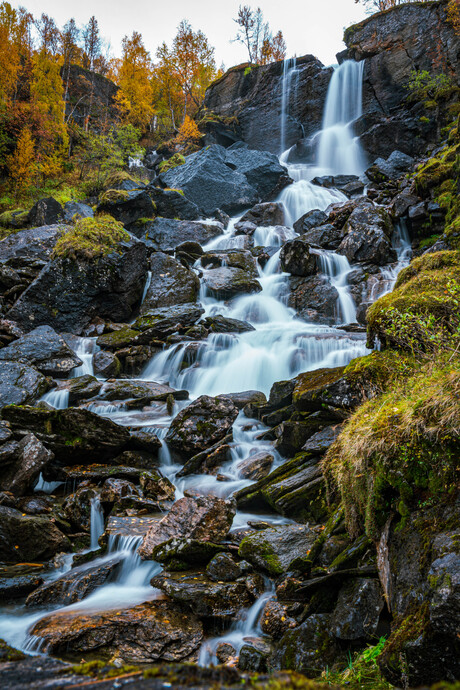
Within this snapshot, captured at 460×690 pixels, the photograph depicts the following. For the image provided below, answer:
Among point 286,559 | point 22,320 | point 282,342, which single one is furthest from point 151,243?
point 286,559

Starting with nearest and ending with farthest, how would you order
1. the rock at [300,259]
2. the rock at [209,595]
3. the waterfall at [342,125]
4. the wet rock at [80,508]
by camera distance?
the rock at [209,595]
the wet rock at [80,508]
the rock at [300,259]
the waterfall at [342,125]

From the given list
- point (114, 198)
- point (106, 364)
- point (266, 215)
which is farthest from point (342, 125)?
point (106, 364)

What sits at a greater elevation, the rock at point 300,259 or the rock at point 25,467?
the rock at point 300,259

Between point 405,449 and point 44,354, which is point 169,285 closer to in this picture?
point 44,354

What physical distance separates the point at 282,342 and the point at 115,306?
708 centimetres

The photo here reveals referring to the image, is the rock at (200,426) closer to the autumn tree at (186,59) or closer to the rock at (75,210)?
the rock at (75,210)

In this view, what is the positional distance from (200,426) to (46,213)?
17804 mm

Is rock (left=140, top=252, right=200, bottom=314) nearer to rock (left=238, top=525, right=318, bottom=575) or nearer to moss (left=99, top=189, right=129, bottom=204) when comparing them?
moss (left=99, top=189, right=129, bottom=204)

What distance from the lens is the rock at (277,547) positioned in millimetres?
4227

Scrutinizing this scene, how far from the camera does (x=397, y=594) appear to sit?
8.47 feet

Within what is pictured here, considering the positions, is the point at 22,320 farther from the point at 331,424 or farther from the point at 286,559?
the point at 286,559

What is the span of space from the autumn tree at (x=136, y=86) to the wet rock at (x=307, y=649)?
41765 millimetres

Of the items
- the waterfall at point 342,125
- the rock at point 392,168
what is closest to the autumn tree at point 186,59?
the waterfall at point 342,125

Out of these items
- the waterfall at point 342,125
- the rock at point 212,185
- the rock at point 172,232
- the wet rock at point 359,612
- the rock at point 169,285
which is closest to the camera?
the wet rock at point 359,612
